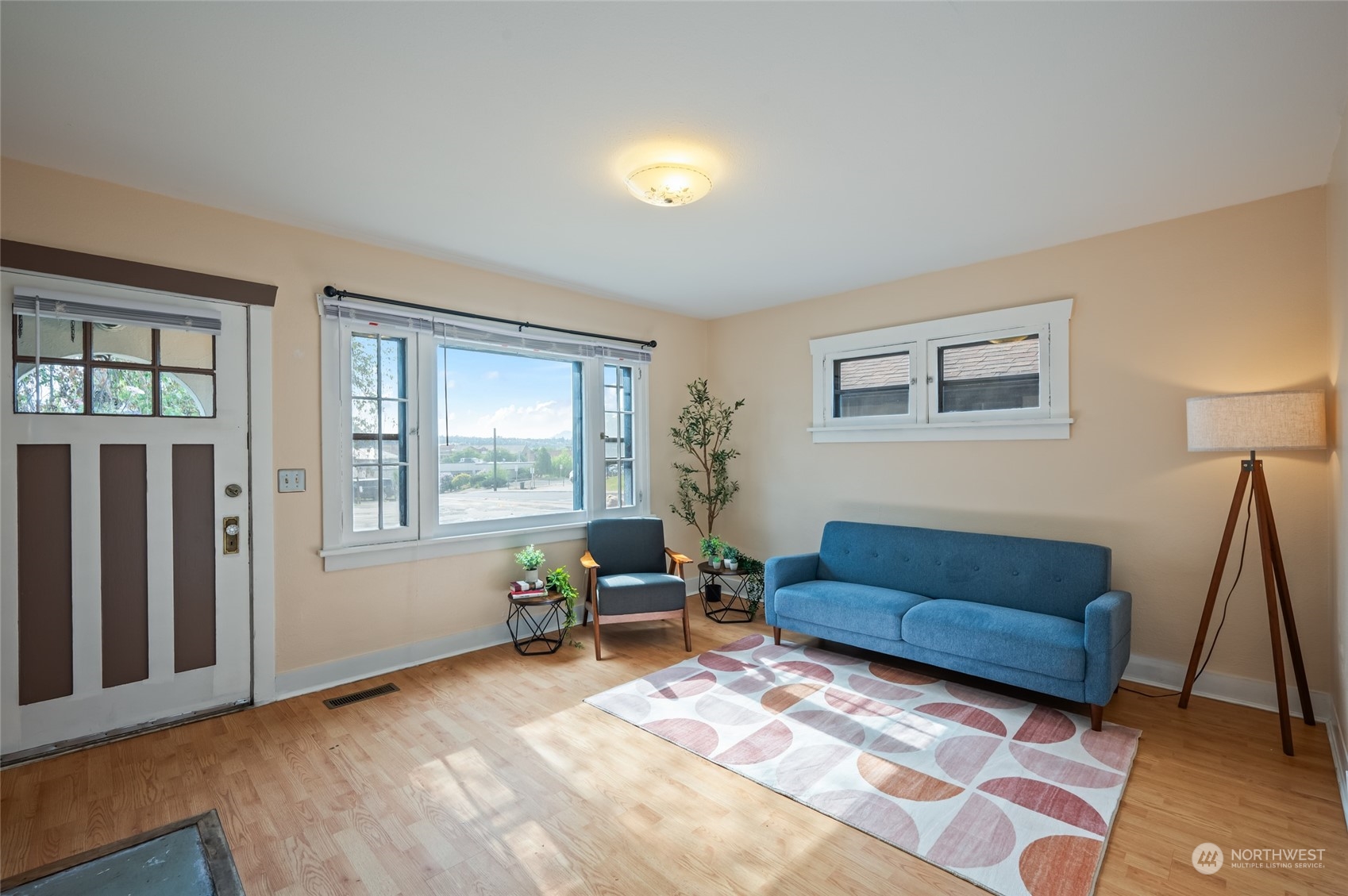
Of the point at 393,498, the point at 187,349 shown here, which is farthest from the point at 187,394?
the point at 393,498

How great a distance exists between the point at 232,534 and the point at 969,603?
4.06 meters

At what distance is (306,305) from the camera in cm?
341

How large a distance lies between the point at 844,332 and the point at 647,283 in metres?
1.58

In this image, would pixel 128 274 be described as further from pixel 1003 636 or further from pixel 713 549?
pixel 1003 636

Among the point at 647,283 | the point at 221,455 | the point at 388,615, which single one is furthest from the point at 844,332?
the point at 221,455

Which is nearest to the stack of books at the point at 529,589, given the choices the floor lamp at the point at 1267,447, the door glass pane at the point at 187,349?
the door glass pane at the point at 187,349

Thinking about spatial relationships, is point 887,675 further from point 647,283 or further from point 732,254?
point 647,283

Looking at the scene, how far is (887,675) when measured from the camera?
3.57 metres

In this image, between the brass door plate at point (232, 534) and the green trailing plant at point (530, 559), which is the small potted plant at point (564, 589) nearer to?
the green trailing plant at point (530, 559)

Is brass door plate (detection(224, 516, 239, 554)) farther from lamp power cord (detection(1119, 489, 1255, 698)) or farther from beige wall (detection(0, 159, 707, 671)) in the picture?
lamp power cord (detection(1119, 489, 1255, 698))

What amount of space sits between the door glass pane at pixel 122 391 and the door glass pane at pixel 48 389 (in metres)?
0.05

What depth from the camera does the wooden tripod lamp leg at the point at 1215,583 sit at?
116 inches

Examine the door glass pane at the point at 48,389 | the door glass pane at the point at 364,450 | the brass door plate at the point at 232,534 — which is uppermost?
the door glass pane at the point at 48,389

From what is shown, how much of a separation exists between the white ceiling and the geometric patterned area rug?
2.58m
